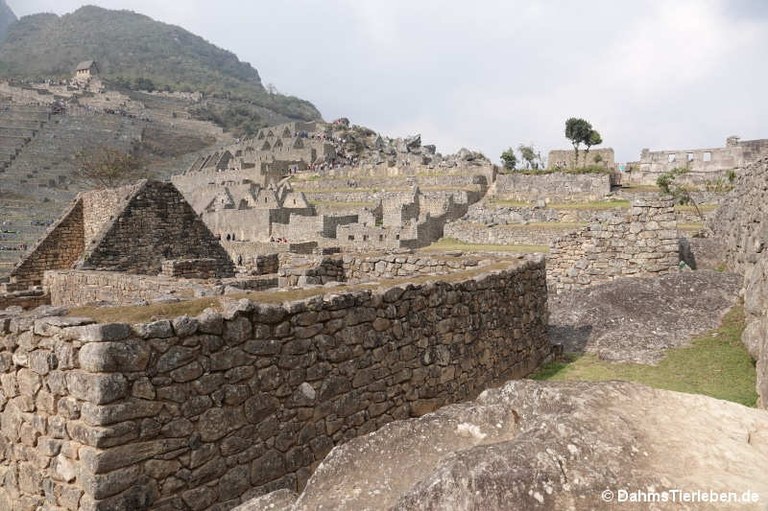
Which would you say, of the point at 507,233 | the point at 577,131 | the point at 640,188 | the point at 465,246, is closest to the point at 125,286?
the point at 465,246

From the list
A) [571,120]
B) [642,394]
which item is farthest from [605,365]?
[571,120]

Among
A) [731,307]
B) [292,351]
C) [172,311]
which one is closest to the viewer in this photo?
[172,311]

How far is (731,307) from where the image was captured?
432 inches

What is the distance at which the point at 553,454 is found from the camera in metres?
2.72

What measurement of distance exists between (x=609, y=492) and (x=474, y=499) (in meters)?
0.61

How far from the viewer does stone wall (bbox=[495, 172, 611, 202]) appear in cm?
4319

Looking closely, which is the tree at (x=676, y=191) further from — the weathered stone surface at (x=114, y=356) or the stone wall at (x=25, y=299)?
the weathered stone surface at (x=114, y=356)

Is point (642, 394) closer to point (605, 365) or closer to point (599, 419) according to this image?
point (599, 419)

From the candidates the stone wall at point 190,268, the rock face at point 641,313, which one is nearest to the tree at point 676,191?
the rock face at point 641,313

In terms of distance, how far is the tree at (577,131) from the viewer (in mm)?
57312

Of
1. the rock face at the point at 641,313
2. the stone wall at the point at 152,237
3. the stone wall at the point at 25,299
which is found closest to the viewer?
the rock face at the point at 641,313

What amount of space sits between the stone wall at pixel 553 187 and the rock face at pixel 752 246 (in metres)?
22.5

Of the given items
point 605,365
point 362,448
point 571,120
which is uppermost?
point 571,120

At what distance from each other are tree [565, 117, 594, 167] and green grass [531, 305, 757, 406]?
167 ft
